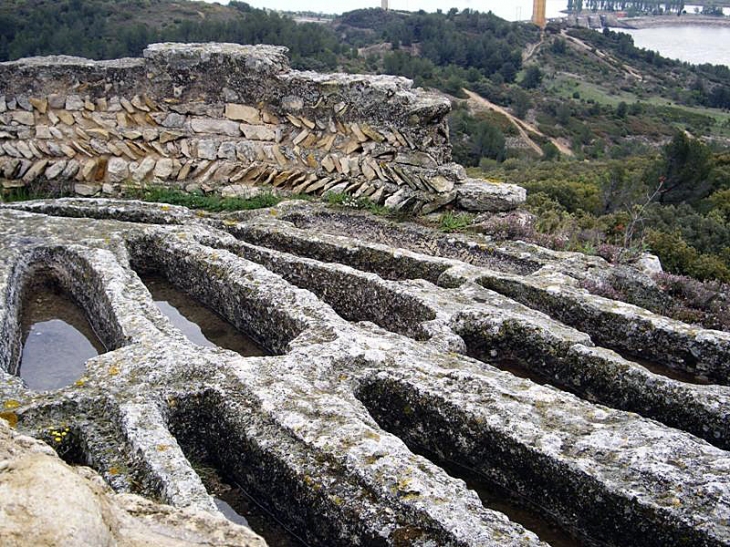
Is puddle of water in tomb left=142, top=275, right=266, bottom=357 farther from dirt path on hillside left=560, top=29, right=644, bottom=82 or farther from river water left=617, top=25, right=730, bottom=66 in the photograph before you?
river water left=617, top=25, right=730, bottom=66

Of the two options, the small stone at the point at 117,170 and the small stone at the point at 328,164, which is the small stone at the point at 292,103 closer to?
the small stone at the point at 328,164

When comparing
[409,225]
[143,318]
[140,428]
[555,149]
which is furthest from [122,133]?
[555,149]

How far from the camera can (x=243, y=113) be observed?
1234 cm

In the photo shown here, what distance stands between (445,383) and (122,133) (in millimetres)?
9128

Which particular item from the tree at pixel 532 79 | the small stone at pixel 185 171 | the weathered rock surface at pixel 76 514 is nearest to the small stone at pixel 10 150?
the small stone at pixel 185 171

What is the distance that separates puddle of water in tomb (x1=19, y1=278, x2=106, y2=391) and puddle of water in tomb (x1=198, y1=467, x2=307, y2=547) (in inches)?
73.6

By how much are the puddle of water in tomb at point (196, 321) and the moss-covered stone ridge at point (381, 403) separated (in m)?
0.15

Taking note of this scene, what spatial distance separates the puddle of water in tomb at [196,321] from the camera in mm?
7547

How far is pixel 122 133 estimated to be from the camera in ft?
40.8

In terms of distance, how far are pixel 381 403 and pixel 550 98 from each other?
2796 inches

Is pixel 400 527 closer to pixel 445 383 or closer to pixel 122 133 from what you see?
pixel 445 383

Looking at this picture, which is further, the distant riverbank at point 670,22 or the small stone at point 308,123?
the distant riverbank at point 670,22

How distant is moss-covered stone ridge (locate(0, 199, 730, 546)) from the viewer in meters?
Result: 4.36

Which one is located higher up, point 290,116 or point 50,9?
point 50,9
